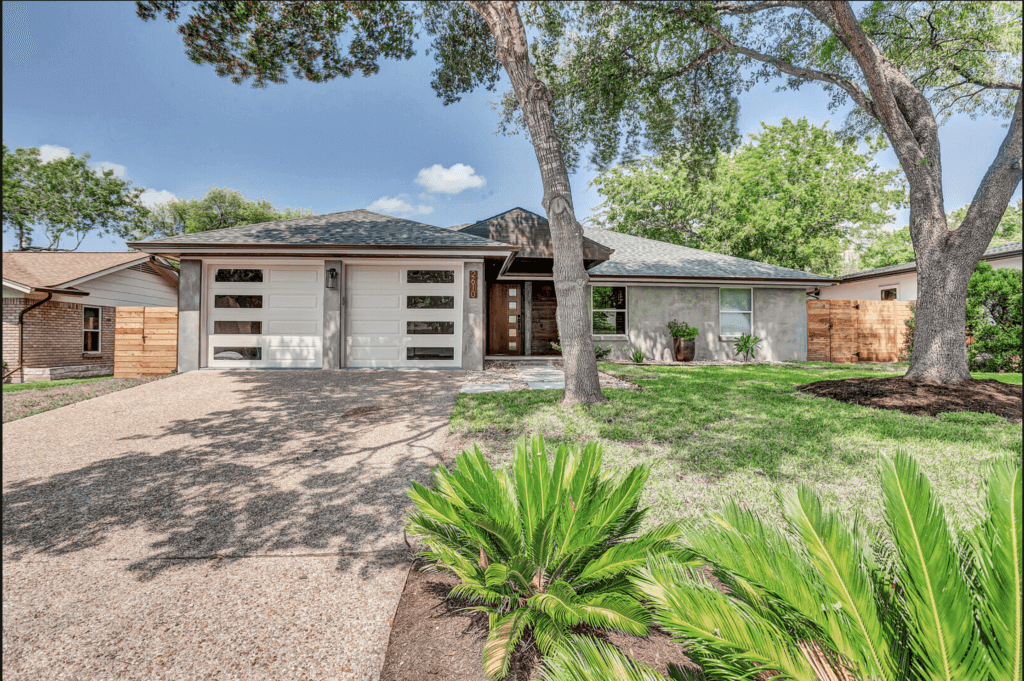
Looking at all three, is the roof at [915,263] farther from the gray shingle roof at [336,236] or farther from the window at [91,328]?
the window at [91,328]

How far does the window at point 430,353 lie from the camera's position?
10.2 m

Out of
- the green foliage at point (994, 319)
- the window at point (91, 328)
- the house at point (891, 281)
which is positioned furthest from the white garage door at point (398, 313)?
the house at point (891, 281)

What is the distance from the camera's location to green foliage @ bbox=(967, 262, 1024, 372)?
9578 mm

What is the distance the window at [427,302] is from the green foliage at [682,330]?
6.83 metres

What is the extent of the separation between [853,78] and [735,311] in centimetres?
646

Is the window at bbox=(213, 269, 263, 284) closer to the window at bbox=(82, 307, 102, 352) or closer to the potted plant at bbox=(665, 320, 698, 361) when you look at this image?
the window at bbox=(82, 307, 102, 352)

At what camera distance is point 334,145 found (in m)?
15.1

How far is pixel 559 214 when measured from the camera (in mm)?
6125

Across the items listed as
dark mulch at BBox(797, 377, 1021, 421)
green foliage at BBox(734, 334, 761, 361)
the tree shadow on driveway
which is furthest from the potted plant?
the tree shadow on driveway

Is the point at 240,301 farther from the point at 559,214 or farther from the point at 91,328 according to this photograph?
the point at 91,328

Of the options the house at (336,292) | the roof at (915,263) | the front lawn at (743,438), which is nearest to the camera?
the front lawn at (743,438)

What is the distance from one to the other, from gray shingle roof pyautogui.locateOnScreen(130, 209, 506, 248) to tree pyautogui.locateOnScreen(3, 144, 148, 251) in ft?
71.9

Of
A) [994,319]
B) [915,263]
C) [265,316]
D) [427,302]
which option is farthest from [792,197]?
[265,316]

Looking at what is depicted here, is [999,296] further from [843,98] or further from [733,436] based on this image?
[733,436]
